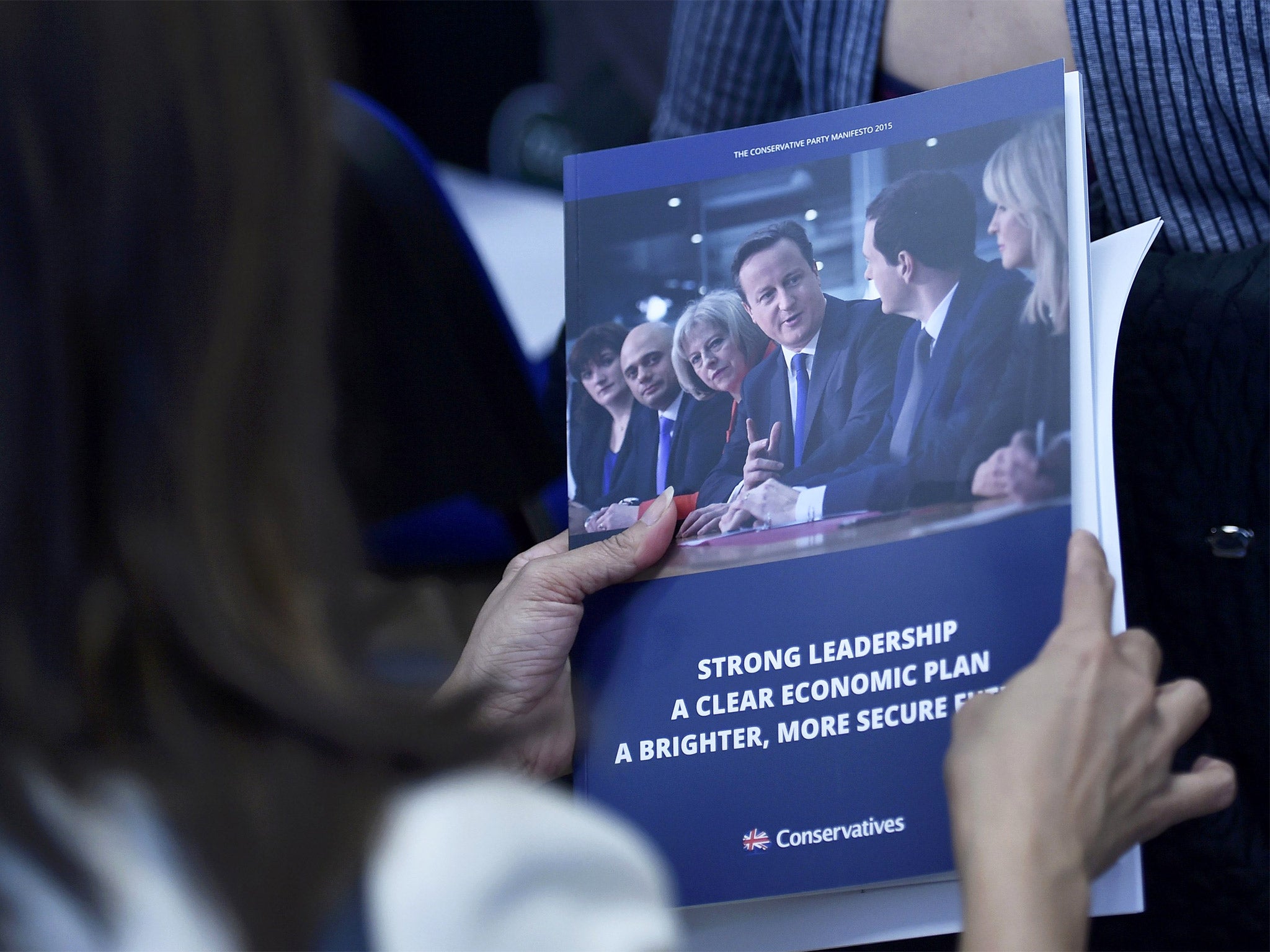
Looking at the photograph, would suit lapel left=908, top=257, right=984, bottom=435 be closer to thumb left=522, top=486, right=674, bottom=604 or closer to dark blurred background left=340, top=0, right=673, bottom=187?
thumb left=522, top=486, right=674, bottom=604

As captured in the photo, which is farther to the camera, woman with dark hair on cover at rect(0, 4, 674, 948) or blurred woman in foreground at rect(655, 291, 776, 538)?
blurred woman in foreground at rect(655, 291, 776, 538)

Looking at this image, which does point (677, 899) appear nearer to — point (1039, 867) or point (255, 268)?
point (1039, 867)

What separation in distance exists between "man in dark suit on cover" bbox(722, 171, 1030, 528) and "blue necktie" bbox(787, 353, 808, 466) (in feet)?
0.06

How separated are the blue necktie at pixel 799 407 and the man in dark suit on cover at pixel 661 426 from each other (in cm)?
4

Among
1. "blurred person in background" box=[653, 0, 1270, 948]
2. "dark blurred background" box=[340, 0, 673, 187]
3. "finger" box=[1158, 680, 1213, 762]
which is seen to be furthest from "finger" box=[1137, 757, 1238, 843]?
"dark blurred background" box=[340, 0, 673, 187]

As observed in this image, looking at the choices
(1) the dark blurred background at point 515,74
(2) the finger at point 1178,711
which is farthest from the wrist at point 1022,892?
(1) the dark blurred background at point 515,74

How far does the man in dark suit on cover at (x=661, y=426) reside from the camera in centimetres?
63

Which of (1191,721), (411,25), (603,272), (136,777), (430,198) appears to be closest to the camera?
(136,777)

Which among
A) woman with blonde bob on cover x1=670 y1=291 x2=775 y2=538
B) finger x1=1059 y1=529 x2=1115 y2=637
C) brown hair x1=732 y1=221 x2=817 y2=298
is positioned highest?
brown hair x1=732 y1=221 x2=817 y2=298

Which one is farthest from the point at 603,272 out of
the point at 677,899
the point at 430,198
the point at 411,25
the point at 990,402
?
the point at 411,25

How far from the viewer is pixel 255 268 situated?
1.44 ft

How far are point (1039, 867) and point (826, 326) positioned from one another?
0.31 metres

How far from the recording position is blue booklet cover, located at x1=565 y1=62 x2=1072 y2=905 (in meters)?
0.55

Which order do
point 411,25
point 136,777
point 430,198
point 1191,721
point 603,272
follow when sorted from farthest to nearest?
1. point 411,25
2. point 430,198
3. point 603,272
4. point 1191,721
5. point 136,777
